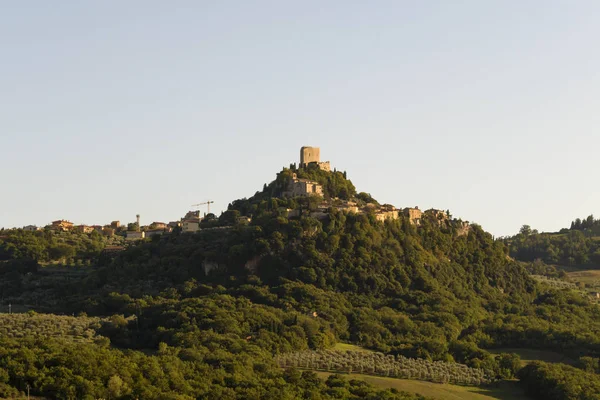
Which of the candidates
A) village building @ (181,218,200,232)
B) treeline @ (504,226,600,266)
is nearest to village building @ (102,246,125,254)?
village building @ (181,218,200,232)

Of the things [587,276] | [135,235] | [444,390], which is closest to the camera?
[444,390]

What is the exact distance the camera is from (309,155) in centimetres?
12269

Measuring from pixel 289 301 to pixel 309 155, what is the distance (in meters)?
36.4

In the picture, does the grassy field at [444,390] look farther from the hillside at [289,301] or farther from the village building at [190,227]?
the village building at [190,227]

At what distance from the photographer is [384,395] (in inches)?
2469

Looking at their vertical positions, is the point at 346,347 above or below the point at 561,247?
below

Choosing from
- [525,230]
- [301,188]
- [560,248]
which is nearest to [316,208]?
[301,188]

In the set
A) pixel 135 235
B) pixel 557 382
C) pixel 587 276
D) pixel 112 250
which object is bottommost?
pixel 557 382

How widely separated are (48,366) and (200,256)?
41.1m

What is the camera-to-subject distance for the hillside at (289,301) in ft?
206

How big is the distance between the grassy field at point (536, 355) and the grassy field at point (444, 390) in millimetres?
9103

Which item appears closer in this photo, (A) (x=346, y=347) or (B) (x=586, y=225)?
(A) (x=346, y=347)

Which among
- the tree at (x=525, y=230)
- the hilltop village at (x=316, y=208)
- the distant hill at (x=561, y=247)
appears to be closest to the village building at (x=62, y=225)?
the hilltop village at (x=316, y=208)

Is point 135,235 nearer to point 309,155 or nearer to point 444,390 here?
point 309,155
